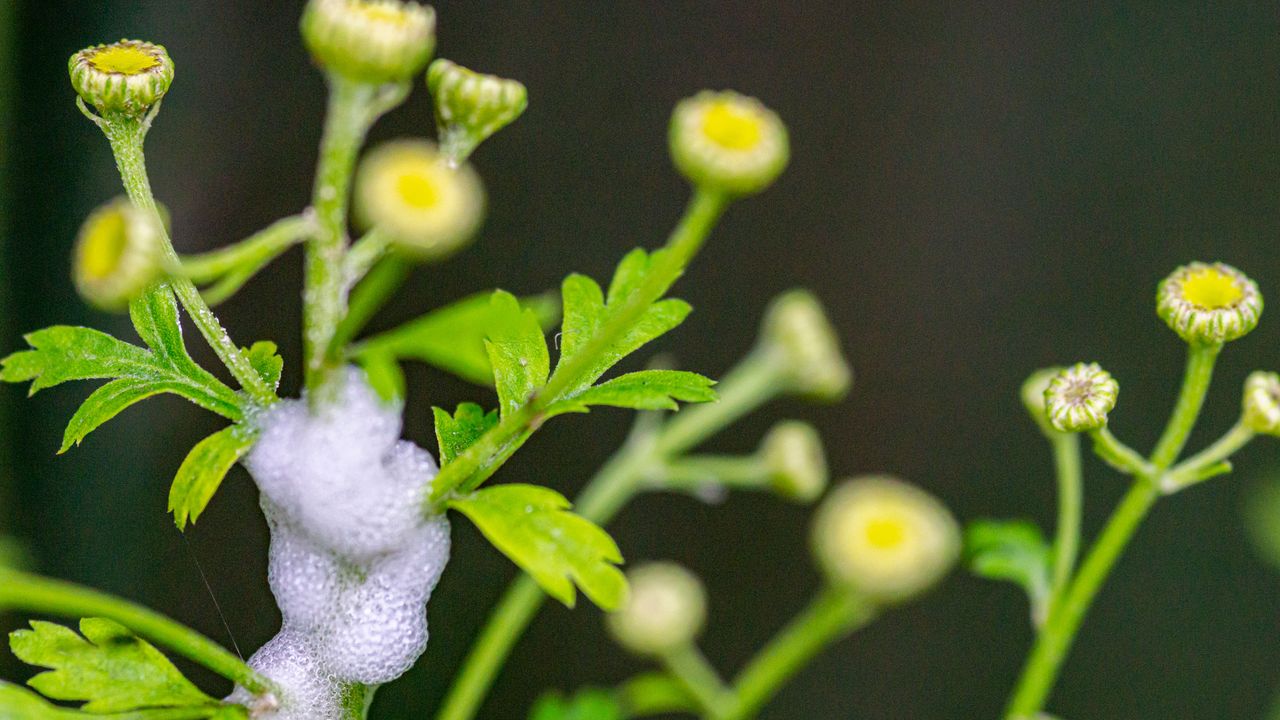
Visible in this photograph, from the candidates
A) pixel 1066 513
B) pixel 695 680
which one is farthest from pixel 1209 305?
pixel 695 680

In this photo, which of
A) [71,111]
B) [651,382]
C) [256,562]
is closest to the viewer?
[651,382]

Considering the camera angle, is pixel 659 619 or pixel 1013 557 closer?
pixel 1013 557

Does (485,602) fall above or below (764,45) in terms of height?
below

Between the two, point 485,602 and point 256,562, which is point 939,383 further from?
point 256,562

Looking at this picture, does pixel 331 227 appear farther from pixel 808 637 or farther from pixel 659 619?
pixel 659 619

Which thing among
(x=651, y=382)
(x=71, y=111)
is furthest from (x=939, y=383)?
(x=651, y=382)

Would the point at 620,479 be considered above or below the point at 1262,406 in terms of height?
below

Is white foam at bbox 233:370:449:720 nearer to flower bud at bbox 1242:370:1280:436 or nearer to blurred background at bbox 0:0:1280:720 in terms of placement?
flower bud at bbox 1242:370:1280:436

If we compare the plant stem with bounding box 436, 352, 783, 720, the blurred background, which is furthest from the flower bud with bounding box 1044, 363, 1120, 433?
the blurred background
